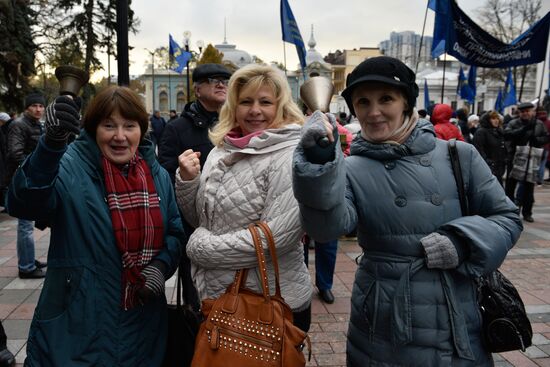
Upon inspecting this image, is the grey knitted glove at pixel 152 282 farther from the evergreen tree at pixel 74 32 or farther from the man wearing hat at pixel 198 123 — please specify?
the evergreen tree at pixel 74 32

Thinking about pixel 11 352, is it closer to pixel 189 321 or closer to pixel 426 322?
pixel 189 321

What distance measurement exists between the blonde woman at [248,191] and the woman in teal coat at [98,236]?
0.20m

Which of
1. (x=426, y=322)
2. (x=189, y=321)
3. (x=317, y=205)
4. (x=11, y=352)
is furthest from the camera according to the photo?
(x=11, y=352)

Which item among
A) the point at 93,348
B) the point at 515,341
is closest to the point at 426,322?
the point at 515,341

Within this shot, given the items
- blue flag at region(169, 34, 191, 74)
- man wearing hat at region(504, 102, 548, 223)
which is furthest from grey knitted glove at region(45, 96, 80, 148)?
blue flag at region(169, 34, 191, 74)

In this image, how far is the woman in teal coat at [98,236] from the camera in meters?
1.88

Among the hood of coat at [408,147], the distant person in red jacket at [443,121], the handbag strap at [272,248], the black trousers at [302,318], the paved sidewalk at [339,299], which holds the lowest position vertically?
the paved sidewalk at [339,299]

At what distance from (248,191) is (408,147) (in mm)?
719

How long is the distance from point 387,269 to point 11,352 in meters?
3.26

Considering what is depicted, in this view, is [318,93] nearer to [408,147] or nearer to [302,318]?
[408,147]

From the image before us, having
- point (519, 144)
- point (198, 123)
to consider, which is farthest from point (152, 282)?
point (519, 144)

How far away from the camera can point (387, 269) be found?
1.85m

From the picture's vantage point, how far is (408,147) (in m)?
1.88

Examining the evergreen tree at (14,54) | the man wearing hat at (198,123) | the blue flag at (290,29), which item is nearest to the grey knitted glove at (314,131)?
the man wearing hat at (198,123)
